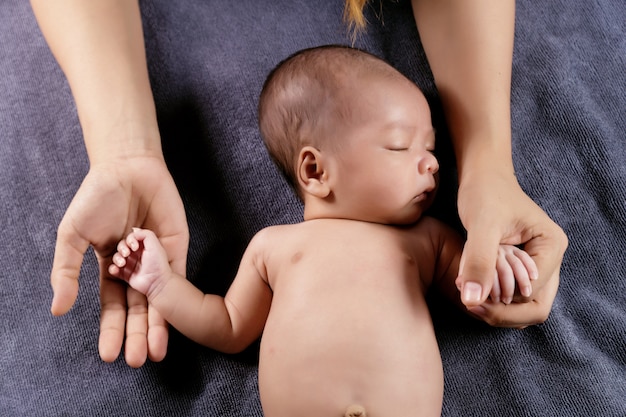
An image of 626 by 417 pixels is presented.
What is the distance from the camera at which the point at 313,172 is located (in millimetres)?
1239

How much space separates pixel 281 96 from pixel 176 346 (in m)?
0.50

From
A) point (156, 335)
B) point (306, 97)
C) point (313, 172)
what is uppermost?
point (306, 97)

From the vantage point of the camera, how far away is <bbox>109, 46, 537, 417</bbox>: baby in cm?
109

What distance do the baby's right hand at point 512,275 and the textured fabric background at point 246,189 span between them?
0.73 ft

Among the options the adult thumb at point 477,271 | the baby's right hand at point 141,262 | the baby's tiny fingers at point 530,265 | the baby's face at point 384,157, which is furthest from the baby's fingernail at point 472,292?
the baby's right hand at point 141,262

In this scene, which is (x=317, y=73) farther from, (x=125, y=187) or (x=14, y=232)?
(x=14, y=232)

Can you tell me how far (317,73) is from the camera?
1.23m

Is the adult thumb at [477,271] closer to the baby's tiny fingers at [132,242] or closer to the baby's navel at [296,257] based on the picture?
the baby's navel at [296,257]

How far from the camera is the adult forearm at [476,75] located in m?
1.28

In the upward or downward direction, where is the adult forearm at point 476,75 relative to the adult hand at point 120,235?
upward

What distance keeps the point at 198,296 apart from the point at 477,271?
52cm

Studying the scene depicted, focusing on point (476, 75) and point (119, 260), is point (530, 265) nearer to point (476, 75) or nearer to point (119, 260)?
point (476, 75)

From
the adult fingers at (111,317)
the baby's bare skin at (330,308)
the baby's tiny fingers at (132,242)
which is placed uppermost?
the baby's tiny fingers at (132,242)

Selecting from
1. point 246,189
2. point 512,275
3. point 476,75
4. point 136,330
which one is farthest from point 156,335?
point 476,75
